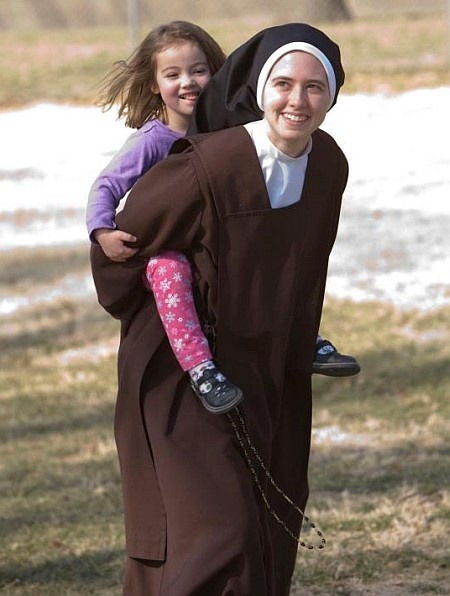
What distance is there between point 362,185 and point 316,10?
37.4 ft

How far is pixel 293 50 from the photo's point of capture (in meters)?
3.90

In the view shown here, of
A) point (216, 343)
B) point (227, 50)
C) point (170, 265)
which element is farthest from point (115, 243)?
point (227, 50)

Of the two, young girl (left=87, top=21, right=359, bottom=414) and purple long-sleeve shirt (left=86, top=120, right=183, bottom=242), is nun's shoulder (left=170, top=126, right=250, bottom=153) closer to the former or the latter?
young girl (left=87, top=21, right=359, bottom=414)

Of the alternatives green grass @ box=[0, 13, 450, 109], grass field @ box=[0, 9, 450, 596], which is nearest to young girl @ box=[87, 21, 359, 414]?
grass field @ box=[0, 9, 450, 596]

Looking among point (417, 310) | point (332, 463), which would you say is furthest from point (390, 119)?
point (332, 463)

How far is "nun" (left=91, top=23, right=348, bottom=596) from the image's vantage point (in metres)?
3.94

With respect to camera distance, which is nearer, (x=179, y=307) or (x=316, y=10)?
(x=179, y=307)

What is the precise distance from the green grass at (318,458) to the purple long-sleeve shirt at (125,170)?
2.25 metres

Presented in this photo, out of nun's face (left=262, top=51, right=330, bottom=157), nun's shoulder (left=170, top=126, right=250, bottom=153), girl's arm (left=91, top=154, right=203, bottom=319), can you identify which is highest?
nun's face (left=262, top=51, right=330, bottom=157)

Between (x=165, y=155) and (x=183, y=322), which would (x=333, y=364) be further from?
A: (x=165, y=155)

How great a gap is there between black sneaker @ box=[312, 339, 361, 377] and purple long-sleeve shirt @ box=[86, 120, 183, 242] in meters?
0.69

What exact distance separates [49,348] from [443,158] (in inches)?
235

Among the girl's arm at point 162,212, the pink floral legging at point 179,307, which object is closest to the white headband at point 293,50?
the girl's arm at point 162,212

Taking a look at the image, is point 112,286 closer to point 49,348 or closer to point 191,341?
point 191,341
